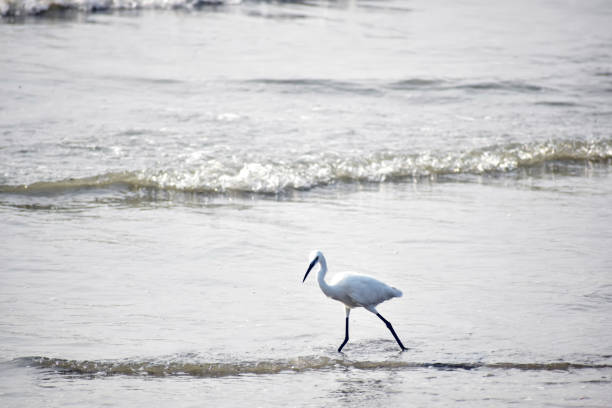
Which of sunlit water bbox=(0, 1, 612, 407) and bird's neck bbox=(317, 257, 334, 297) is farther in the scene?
bird's neck bbox=(317, 257, 334, 297)

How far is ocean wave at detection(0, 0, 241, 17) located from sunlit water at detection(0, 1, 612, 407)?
5.4 inches

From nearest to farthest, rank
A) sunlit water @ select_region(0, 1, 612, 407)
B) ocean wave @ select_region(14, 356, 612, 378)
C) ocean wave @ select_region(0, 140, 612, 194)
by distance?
1. ocean wave @ select_region(14, 356, 612, 378)
2. sunlit water @ select_region(0, 1, 612, 407)
3. ocean wave @ select_region(0, 140, 612, 194)

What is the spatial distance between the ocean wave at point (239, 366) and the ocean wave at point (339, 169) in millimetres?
3856

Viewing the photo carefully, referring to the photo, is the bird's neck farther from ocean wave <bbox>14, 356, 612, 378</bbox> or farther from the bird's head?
ocean wave <bbox>14, 356, 612, 378</bbox>

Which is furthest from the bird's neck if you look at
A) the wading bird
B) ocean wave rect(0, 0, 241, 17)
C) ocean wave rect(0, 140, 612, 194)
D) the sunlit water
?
ocean wave rect(0, 0, 241, 17)

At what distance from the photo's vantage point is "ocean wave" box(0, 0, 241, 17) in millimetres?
16578

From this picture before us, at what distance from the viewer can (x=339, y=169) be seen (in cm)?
941

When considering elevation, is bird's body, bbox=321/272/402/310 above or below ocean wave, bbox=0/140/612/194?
below

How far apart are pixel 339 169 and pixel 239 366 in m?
4.72

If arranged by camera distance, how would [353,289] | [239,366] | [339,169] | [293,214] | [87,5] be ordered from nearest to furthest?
[239,366], [353,289], [293,214], [339,169], [87,5]

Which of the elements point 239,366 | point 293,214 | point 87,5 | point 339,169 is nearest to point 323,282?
point 239,366

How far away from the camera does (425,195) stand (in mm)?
8672

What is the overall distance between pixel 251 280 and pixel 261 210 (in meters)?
1.94

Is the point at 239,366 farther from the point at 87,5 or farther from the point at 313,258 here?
the point at 87,5
